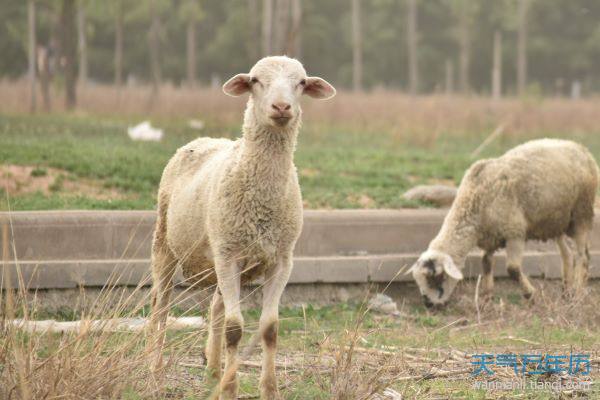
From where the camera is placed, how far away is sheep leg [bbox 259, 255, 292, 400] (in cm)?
649

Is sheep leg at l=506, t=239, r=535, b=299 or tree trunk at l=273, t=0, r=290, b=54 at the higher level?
tree trunk at l=273, t=0, r=290, b=54

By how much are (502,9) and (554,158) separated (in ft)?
146

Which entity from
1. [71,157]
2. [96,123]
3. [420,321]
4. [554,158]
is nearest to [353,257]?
[420,321]

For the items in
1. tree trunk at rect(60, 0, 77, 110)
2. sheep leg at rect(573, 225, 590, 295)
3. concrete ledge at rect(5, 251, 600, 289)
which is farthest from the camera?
tree trunk at rect(60, 0, 77, 110)

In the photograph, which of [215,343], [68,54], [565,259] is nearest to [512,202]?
[565,259]

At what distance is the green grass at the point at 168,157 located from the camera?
12.9 metres

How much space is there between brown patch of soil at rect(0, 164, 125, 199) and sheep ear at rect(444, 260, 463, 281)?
395cm

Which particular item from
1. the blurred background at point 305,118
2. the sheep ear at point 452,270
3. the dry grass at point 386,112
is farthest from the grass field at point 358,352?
the dry grass at point 386,112

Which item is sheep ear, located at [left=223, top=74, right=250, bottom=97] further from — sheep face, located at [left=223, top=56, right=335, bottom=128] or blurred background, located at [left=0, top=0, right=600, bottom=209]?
blurred background, located at [left=0, top=0, right=600, bottom=209]

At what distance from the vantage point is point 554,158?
1183 cm

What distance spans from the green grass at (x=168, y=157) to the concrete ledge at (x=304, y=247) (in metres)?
0.82

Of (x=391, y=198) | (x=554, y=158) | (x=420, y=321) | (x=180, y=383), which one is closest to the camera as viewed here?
(x=180, y=383)

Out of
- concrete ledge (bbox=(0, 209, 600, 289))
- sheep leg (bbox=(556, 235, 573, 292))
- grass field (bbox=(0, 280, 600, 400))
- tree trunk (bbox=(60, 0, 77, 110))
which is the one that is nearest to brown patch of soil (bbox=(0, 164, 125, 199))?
concrete ledge (bbox=(0, 209, 600, 289))

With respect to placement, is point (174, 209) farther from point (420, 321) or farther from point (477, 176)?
point (477, 176)
